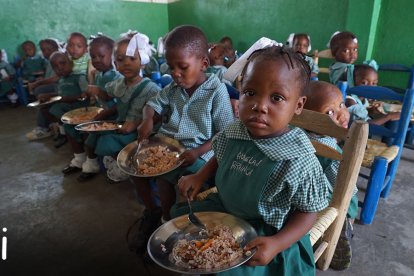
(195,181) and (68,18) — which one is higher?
(68,18)

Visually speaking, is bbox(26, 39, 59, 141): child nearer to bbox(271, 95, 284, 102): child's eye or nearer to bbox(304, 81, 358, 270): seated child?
bbox(304, 81, 358, 270): seated child

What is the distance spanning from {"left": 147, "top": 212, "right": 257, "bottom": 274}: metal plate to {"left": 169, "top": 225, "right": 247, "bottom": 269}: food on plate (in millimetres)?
16

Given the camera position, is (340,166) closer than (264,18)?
Yes

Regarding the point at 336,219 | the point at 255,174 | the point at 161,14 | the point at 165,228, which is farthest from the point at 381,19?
the point at 161,14

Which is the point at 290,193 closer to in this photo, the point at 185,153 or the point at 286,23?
the point at 185,153

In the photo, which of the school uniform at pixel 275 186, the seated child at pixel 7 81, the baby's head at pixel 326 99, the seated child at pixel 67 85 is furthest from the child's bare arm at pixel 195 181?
the seated child at pixel 7 81

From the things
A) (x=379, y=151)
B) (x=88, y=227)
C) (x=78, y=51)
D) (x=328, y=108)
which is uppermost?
(x=78, y=51)

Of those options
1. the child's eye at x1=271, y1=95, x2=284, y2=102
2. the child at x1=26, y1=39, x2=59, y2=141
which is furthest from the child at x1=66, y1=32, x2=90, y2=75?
the child's eye at x1=271, y1=95, x2=284, y2=102

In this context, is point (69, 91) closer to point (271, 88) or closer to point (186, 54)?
point (186, 54)

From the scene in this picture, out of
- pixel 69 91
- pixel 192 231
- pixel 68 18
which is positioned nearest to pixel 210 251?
pixel 192 231

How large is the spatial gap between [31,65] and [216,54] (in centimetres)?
378

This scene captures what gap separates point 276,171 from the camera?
32.3 inches

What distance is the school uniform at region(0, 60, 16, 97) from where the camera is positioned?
4.83m

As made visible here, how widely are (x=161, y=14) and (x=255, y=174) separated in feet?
21.5
